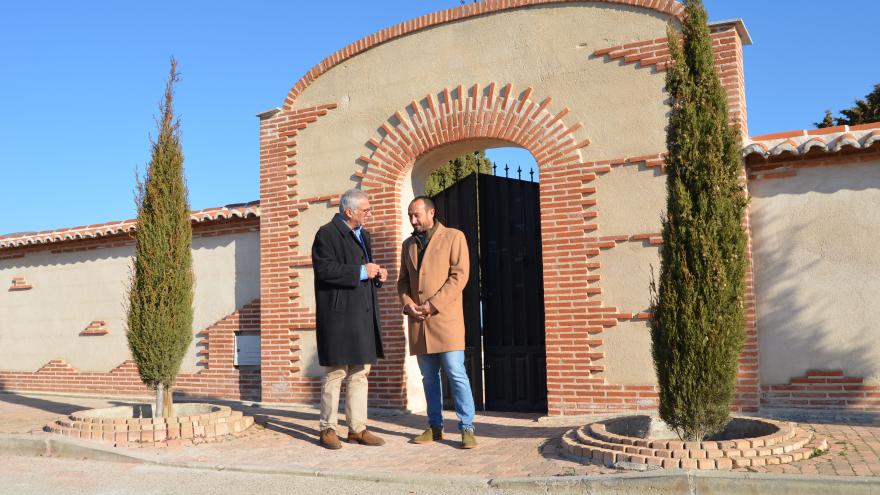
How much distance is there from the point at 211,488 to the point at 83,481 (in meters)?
1.08

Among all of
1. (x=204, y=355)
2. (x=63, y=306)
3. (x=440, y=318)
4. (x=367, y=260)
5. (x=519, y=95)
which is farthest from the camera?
(x=63, y=306)

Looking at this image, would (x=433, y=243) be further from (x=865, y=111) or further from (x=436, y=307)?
(x=865, y=111)

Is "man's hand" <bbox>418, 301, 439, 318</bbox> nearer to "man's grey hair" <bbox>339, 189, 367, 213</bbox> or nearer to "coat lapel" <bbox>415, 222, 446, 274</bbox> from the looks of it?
"coat lapel" <bbox>415, 222, 446, 274</bbox>

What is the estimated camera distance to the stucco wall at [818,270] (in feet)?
23.3

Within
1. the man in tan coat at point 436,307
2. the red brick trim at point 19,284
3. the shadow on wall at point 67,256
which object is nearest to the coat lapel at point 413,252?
the man in tan coat at point 436,307

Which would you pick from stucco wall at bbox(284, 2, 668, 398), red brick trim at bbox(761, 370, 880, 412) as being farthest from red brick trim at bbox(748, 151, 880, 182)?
red brick trim at bbox(761, 370, 880, 412)

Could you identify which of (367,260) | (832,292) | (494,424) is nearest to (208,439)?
(367,260)

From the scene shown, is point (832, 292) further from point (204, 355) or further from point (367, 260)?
point (204, 355)

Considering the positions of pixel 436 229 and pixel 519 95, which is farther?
pixel 519 95

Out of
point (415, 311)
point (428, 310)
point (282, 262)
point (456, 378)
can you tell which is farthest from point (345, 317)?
point (282, 262)

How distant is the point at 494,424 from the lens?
7.57 meters

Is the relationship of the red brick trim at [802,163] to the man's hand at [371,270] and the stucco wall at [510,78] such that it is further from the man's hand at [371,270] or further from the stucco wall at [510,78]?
the man's hand at [371,270]

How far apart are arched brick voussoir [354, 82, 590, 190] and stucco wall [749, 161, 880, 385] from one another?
6.63 feet

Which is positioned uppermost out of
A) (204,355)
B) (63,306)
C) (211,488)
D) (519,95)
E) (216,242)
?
(519,95)
